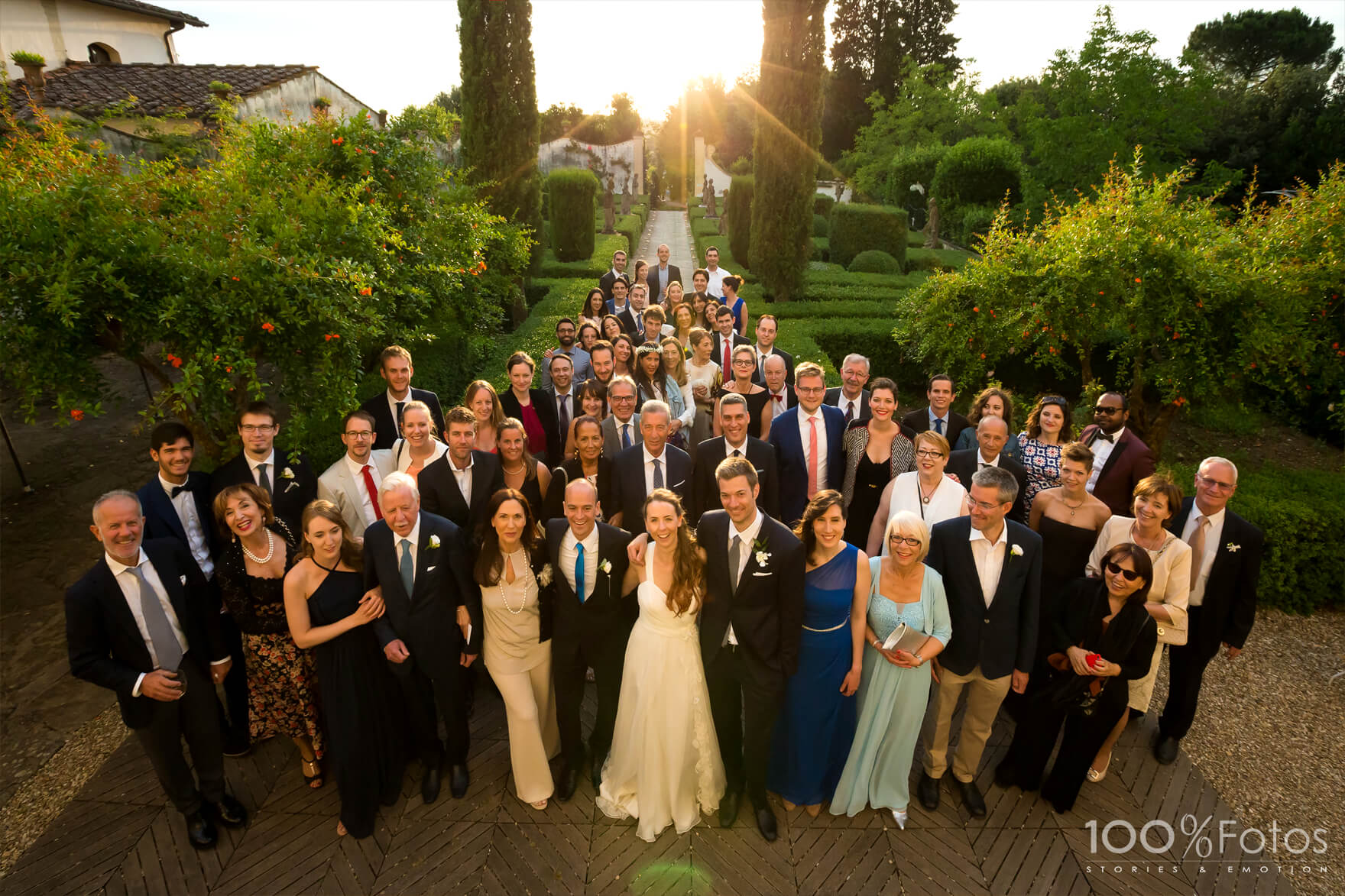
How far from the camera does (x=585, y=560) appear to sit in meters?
4.19

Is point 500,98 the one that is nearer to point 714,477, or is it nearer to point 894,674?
point 714,477

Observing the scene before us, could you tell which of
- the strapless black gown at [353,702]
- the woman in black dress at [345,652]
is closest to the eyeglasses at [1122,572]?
the woman in black dress at [345,652]

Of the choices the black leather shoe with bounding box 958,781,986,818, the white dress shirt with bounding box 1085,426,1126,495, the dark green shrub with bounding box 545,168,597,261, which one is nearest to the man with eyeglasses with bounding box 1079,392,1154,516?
the white dress shirt with bounding box 1085,426,1126,495

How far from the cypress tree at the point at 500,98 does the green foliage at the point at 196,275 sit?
8.39m

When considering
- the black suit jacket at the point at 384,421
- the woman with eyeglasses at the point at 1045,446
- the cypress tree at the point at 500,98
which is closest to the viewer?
the woman with eyeglasses at the point at 1045,446

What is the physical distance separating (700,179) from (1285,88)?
3806 centimetres

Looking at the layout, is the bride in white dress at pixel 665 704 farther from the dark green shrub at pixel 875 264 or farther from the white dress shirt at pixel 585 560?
the dark green shrub at pixel 875 264

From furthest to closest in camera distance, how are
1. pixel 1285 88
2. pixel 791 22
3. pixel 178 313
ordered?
pixel 1285 88 < pixel 791 22 < pixel 178 313

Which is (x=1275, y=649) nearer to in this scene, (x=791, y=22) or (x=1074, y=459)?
(x=1074, y=459)

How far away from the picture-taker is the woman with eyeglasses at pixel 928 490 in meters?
4.84

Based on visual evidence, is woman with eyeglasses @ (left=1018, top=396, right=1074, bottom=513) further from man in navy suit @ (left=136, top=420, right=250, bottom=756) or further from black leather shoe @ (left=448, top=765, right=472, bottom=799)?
man in navy suit @ (left=136, top=420, right=250, bottom=756)

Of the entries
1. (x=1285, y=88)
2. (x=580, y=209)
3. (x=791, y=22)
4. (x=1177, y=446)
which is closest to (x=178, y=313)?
(x=1177, y=446)

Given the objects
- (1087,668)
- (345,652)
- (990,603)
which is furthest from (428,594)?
(1087,668)

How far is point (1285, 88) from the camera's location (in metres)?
30.1
